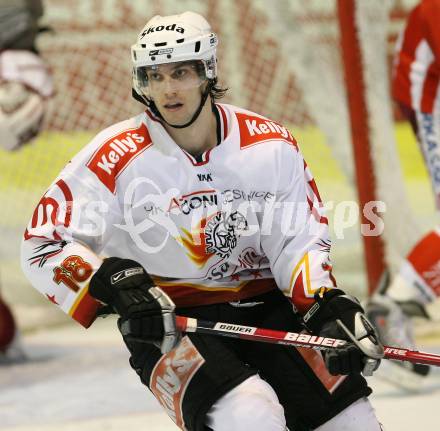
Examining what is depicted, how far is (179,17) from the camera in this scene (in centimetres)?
250

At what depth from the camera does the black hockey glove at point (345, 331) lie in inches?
88.3

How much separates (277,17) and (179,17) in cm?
234

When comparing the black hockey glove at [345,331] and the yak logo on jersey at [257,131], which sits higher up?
the yak logo on jersey at [257,131]

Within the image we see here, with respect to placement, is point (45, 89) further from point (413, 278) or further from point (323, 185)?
point (413, 278)

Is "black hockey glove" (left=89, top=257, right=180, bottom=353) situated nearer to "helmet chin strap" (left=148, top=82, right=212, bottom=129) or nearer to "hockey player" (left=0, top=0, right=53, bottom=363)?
"helmet chin strap" (left=148, top=82, right=212, bottom=129)

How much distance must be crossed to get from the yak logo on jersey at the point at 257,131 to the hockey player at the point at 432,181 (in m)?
1.30

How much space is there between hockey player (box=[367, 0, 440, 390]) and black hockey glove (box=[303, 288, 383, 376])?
4.46 ft

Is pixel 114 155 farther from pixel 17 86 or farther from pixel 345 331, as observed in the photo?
pixel 17 86

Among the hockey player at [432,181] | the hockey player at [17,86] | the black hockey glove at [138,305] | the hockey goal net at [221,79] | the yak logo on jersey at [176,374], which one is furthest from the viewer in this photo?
the hockey goal net at [221,79]

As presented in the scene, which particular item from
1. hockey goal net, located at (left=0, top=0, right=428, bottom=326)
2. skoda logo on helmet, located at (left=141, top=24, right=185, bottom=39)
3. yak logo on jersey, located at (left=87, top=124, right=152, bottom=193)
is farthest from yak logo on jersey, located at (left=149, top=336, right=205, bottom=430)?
hockey goal net, located at (left=0, top=0, right=428, bottom=326)

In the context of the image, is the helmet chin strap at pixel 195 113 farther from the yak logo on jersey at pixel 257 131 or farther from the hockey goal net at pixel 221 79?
the hockey goal net at pixel 221 79

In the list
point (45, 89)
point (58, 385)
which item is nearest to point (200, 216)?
point (58, 385)

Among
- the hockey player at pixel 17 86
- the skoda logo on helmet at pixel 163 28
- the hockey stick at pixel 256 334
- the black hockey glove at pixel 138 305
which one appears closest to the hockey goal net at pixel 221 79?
the hockey player at pixel 17 86

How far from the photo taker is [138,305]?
2.16 m
